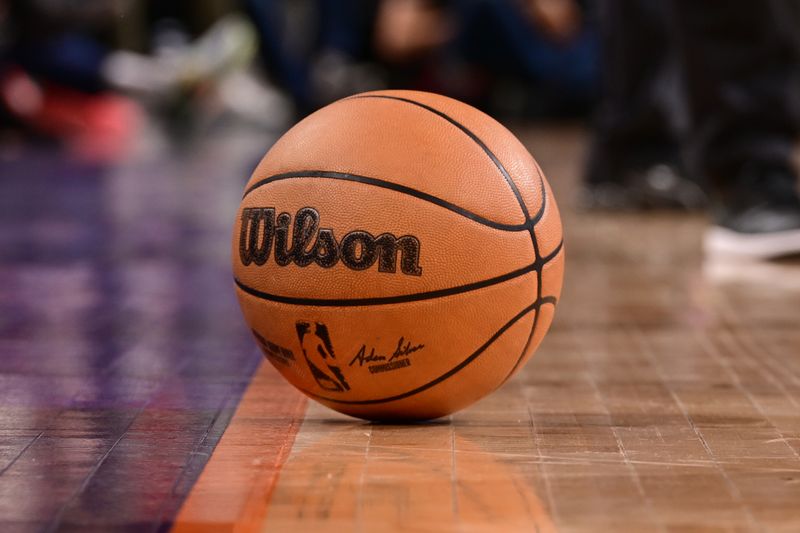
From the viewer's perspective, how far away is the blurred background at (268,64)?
30.9 ft

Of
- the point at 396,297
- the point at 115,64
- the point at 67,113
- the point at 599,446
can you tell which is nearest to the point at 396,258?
the point at 396,297

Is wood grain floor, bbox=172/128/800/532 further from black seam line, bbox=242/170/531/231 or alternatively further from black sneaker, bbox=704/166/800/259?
black sneaker, bbox=704/166/800/259

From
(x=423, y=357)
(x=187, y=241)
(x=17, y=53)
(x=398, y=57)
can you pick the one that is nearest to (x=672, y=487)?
(x=423, y=357)

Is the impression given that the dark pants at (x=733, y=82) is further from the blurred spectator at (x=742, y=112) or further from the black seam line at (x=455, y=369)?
the black seam line at (x=455, y=369)

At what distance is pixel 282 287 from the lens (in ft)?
6.14

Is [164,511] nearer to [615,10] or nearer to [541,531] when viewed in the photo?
[541,531]

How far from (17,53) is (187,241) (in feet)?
18.7

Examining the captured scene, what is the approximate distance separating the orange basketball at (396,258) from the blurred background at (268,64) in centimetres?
756

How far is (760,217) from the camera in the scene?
372 centimetres

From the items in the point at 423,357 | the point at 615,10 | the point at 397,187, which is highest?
the point at 615,10

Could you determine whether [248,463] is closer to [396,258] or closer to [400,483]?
[400,483]

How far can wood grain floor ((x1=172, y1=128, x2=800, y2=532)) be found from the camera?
1562mm

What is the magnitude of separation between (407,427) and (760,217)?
6.83ft

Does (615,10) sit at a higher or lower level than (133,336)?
higher
